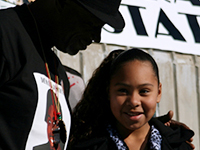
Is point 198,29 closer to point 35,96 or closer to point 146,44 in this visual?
point 146,44

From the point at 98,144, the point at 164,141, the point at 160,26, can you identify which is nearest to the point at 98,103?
the point at 98,144

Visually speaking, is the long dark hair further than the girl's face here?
Yes

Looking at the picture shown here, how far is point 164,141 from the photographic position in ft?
6.29

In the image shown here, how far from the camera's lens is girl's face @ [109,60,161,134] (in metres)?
1.83

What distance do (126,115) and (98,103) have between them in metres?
0.31

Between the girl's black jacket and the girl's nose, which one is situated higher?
the girl's nose

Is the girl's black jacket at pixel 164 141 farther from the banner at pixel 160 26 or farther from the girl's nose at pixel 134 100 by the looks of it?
the banner at pixel 160 26

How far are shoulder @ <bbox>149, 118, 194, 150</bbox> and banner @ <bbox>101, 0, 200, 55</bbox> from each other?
5.41ft

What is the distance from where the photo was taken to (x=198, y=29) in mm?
4164

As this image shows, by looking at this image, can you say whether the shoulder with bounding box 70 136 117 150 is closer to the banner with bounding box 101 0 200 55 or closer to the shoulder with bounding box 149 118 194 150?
the shoulder with bounding box 149 118 194 150

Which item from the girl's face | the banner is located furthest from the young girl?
the banner

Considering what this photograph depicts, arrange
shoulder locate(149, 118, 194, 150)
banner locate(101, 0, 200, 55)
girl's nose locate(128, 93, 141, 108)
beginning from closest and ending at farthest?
1. girl's nose locate(128, 93, 141, 108)
2. shoulder locate(149, 118, 194, 150)
3. banner locate(101, 0, 200, 55)

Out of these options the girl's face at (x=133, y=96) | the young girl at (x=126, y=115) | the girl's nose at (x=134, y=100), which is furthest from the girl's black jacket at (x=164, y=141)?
the girl's nose at (x=134, y=100)

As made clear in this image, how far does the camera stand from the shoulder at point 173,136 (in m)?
1.92
